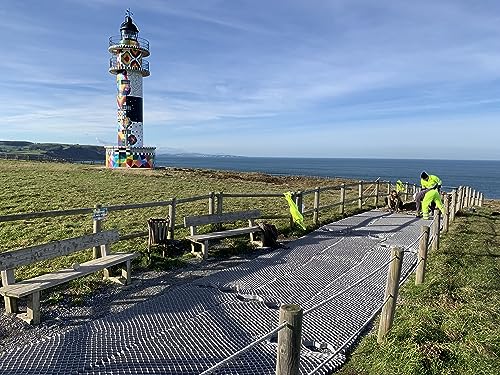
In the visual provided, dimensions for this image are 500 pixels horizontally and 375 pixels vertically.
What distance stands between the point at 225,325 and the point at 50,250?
8.84 ft

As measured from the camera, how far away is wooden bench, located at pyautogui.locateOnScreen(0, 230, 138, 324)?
16.6 feet

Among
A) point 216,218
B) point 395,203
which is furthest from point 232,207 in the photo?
point 395,203

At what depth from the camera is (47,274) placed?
19.0 ft

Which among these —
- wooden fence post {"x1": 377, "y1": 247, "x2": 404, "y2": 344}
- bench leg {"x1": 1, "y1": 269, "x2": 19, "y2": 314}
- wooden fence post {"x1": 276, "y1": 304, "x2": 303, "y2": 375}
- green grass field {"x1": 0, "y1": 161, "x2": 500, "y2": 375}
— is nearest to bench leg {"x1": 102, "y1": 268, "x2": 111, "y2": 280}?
green grass field {"x1": 0, "y1": 161, "x2": 500, "y2": 375}

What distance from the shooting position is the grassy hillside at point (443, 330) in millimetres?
3973

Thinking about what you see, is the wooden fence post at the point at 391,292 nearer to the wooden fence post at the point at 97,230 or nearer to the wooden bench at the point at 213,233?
the wooden bench at the point at 213,233

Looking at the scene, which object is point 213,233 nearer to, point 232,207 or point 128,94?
point 232,207

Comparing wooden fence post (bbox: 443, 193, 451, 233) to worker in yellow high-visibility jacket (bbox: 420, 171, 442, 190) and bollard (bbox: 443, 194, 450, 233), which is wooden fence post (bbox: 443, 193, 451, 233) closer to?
bollard (bbox: 443, 194, 450, 233)

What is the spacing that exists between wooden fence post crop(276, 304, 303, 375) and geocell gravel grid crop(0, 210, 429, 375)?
1.36 meters

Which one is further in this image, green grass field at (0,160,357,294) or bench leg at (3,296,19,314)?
green grass field at (0,160,357,294)

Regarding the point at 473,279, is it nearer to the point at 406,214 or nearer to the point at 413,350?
the point at 413,350

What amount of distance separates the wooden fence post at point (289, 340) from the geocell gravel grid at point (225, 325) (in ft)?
4.48

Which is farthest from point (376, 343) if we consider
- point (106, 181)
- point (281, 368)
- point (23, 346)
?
point (106, 181)

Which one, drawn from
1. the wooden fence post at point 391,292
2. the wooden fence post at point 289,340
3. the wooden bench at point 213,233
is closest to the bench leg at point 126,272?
the wooden bench at point 213,233
